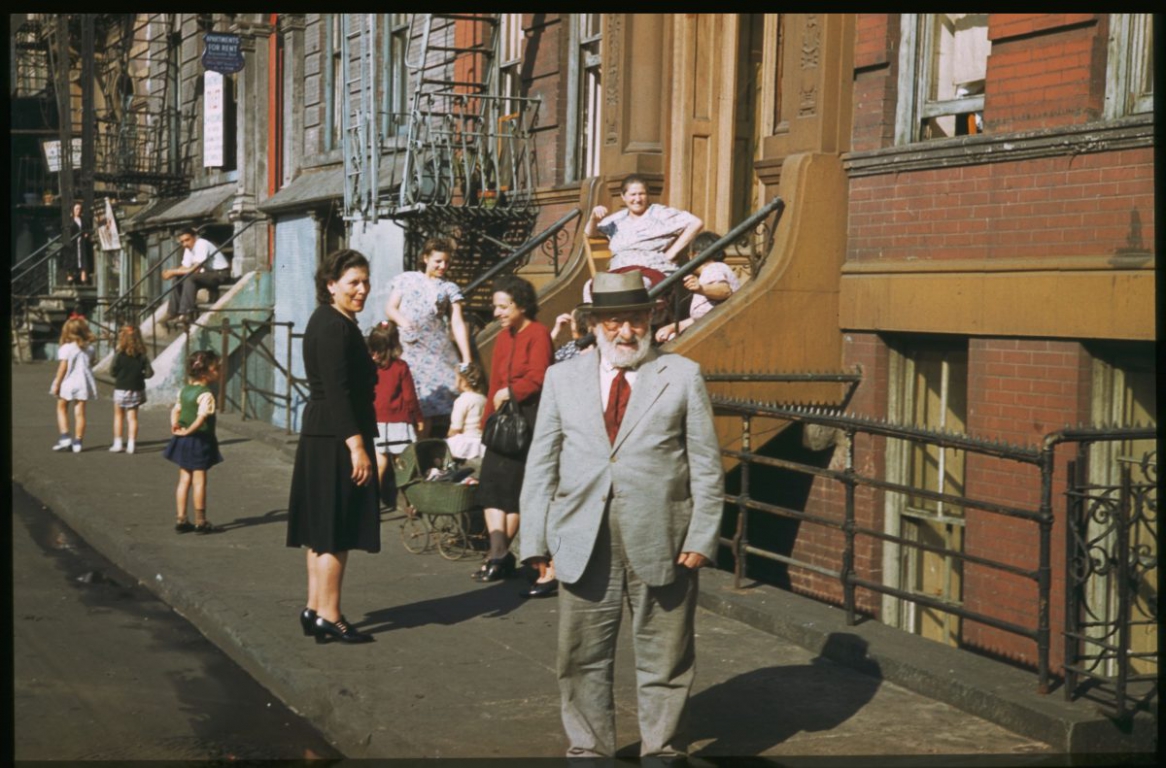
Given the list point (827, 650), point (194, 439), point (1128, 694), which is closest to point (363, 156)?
point (194, 439)

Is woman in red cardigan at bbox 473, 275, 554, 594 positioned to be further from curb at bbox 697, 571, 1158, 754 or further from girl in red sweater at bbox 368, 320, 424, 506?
girl in red sweater at bbox 368, 320, 424, 506

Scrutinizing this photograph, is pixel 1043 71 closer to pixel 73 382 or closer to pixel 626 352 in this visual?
pixel 626 352

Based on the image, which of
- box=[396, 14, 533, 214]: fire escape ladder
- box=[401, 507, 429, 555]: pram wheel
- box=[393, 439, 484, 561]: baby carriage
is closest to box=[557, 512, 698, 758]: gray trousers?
box=[393, 439, 484, 561]: baby carriage

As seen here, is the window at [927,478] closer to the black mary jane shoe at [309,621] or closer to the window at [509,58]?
the black mary jane shoe at [309,621]

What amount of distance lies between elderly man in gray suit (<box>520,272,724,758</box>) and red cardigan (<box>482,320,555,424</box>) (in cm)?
348

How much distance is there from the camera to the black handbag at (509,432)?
918cm

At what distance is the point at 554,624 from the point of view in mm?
8438

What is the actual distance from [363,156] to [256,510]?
536 cm

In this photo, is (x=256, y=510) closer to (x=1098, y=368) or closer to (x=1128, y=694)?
(x=1098, y=368)

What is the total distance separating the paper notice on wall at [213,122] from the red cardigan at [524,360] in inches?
688

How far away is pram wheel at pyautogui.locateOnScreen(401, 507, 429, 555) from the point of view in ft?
36.2

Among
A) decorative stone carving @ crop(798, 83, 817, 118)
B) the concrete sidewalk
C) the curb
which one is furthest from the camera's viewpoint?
decorative stone carving @ crop(798, 83, 817, 118)

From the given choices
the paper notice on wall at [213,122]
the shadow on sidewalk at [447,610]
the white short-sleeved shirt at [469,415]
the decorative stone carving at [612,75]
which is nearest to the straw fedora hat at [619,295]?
the shadow on sidewalk at [447,610]

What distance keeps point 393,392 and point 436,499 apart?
1.77 meters
